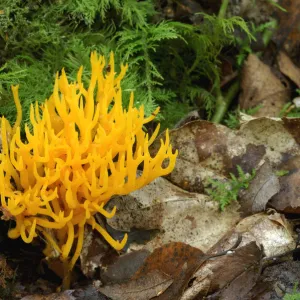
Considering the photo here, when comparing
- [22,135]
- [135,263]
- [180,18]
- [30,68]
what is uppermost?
[180,18]

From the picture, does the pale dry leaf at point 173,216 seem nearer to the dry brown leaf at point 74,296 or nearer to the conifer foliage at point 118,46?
the dry brown leaf at point 74,296

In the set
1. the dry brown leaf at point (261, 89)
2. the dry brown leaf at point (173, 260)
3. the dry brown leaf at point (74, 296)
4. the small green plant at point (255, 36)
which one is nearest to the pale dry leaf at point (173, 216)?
the dry brown leaf at point (173, 260)

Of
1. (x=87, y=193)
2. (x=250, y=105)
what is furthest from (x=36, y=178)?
(x=250, y=105)

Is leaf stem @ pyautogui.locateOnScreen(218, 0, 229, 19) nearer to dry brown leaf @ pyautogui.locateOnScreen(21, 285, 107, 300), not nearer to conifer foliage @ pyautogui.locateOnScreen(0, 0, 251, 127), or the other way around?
conifer foliage @ pyautogui.locateOnScreen(0, 0, 251, 127)

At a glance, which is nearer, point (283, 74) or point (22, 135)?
point (22, 135)

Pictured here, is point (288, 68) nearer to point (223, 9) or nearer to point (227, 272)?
point (223, 9)

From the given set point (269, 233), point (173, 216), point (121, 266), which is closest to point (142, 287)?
point (121, 266)

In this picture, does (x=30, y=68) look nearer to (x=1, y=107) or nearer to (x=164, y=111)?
(x=1, y=107)

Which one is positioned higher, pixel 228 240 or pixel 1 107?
pixel 1 107
